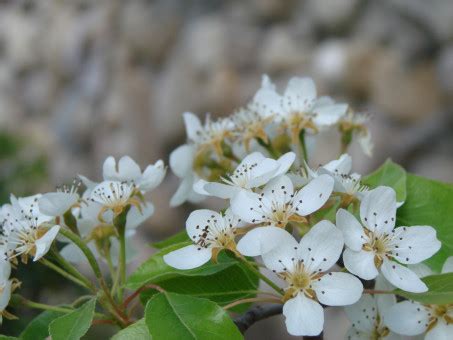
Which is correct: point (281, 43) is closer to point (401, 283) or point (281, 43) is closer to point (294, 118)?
point (294, 118)

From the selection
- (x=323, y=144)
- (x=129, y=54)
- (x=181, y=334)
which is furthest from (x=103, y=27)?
(x=181, y=334)

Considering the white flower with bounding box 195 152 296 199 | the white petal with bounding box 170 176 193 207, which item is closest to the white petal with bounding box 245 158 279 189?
the white flower with bounding box 195 152 296 199

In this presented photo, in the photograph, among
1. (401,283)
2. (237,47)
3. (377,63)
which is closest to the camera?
(401,283)

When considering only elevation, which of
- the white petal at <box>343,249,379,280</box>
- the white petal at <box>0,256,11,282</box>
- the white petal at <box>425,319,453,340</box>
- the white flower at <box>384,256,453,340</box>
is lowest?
the white petal at <box>425,319,453,340</box>

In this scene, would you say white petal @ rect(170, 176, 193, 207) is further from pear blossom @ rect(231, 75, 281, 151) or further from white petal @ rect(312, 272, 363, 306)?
white petal @ rect(312, 272, 363, 306)

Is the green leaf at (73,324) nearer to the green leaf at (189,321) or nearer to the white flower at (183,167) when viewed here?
the green leaf at (189,321)

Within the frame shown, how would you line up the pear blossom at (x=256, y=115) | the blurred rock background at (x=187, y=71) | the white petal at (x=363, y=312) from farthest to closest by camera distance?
the blurred rock background at (x=187, y=71) → the pear blossom at (x=256, y=115) → the white petal at (x=363, y=312)

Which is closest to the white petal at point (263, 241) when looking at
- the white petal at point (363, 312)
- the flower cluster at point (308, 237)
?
the flower cluster at point (308, 237)
